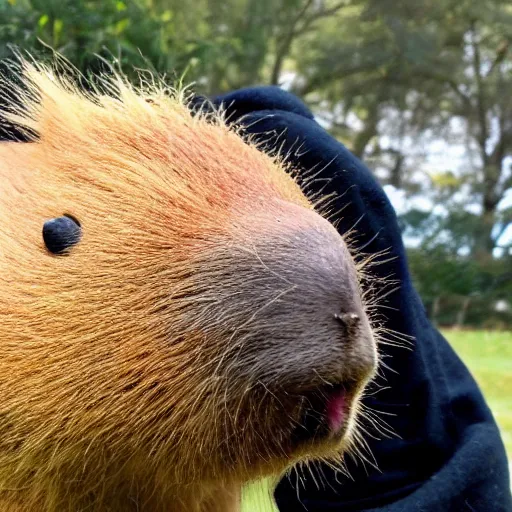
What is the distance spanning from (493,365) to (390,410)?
2.19 metres

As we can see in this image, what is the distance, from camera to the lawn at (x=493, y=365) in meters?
2.06

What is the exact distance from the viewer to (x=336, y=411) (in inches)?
18.0

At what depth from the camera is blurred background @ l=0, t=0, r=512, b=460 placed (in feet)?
11.5

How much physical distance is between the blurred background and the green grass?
0.03 meters

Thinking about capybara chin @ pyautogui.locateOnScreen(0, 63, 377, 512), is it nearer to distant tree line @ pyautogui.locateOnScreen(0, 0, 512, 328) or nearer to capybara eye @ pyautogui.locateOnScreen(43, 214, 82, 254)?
capybara eye @ pyautogui.locateOnScreen(43, 214, 82, 254)

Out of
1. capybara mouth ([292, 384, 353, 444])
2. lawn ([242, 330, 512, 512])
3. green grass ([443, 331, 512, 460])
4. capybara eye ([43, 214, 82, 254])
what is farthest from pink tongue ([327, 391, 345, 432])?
green grass ([443, 331, 512, 460])

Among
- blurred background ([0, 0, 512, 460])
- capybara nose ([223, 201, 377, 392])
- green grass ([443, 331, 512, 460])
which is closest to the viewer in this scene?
capybara nose ([223, 201, 377, 392])

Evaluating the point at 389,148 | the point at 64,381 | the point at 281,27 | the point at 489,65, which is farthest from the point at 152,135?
the point at 489,65

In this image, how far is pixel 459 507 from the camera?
2.27 ft

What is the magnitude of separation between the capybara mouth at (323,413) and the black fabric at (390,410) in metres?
0.23

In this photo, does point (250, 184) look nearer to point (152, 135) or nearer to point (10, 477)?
point (152, 135)

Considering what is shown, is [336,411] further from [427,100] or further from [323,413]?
[427,100]

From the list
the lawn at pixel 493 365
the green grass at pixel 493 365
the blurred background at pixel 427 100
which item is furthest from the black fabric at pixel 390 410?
the blurred background at pixel 427 100

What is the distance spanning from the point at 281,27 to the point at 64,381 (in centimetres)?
337
